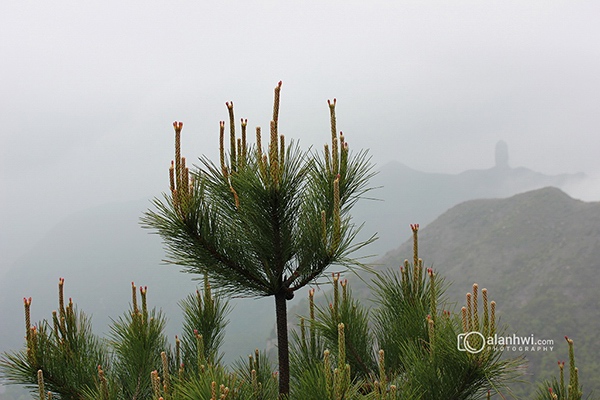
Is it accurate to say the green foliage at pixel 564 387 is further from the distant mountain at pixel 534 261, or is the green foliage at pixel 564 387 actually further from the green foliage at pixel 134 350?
the distant mountain at pixel 534 261

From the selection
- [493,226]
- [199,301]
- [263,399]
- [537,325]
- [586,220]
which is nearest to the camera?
[263,399]

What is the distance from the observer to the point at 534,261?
77125 mm

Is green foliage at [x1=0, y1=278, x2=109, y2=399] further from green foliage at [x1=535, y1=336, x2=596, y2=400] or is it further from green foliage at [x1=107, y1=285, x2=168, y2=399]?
green foliage at [x1=535, y1=336, x2=596, y2=400]

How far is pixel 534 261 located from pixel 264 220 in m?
84.3

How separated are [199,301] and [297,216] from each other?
138cm

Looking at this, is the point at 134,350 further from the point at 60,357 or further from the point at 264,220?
the point at 264,220

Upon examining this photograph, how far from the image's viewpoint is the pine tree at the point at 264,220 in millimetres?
2414

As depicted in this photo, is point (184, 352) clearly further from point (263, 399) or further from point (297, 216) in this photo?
point (297, 216)

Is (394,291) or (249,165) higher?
(249,165)

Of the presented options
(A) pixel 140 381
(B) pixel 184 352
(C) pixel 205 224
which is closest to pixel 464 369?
(C) pixel 205 224

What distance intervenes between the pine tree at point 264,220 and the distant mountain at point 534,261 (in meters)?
47.2

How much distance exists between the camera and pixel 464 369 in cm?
228

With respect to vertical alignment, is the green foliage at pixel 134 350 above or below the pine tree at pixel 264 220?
below

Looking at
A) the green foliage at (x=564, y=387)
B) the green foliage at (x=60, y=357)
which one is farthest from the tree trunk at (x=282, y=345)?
the green foliage at (x=564, y=387)
